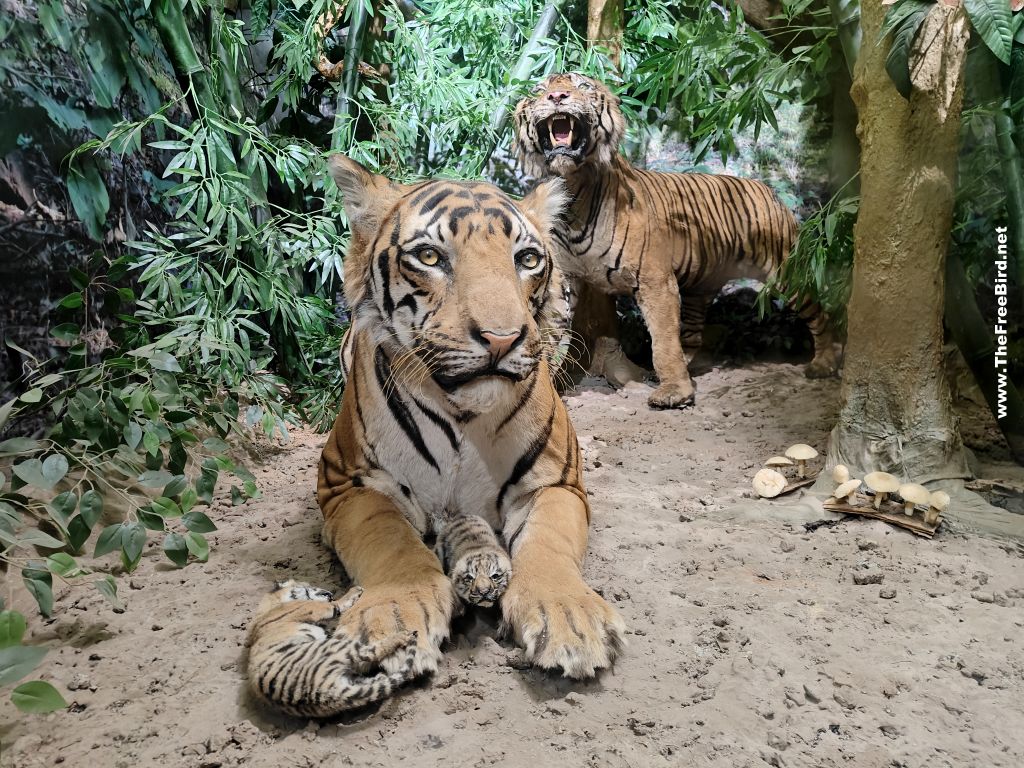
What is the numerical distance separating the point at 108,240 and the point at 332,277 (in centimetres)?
144

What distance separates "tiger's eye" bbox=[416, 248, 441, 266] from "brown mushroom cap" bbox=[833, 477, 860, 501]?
161cm

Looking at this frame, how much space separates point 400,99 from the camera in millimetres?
4559

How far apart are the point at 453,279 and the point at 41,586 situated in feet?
3.78

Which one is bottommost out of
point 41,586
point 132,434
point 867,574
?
point 867,574

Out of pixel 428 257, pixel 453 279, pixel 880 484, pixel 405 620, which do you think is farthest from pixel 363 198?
pixel 880 484

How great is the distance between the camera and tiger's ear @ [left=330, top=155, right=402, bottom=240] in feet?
7.00

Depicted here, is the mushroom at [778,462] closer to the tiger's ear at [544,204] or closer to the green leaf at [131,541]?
the tiger's ear at [544,204]

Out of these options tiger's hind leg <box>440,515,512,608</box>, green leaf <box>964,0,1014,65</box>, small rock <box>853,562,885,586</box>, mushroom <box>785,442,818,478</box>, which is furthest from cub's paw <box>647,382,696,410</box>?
green leaf <box>964,0,1014,65</box>

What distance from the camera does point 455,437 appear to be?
214 centimetres

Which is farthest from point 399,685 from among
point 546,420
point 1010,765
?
point 1010,765

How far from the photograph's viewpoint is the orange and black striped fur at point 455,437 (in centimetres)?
174

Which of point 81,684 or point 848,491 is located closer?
point 81,684

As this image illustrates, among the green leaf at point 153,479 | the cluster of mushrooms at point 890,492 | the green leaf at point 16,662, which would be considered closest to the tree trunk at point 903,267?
the cluster of mushrooms at point 890,492

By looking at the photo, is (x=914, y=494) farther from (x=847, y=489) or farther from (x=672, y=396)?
(x=672, y=396)
